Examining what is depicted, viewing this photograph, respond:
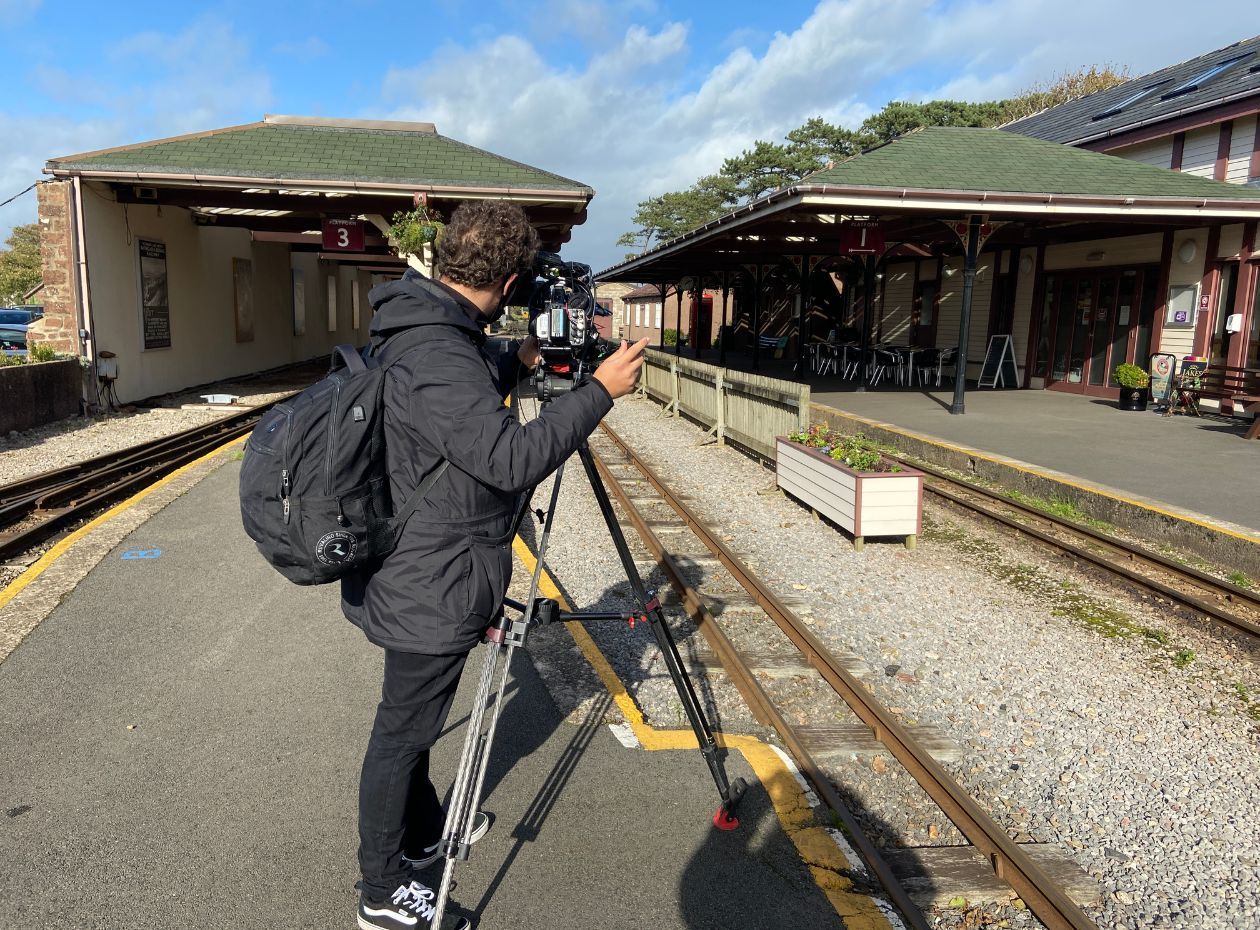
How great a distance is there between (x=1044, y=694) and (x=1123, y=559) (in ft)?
10.0

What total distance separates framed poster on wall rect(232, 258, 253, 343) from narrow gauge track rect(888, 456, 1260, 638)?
17.2 metres

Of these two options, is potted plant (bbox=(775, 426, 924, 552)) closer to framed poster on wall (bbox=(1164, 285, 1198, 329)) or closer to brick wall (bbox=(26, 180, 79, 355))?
framed poster on wall (bbox=(1164, 285, 1198, 329))

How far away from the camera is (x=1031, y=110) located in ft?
154

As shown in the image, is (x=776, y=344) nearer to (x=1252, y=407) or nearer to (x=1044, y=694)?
(x=1252, y=407)

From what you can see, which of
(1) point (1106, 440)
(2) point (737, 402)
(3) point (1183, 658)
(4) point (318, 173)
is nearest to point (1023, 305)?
(1) point (1106, 440)

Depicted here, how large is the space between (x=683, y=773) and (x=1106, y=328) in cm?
1610

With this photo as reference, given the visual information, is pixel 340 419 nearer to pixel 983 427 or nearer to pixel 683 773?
pixel 683 773

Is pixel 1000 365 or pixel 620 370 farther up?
pixel 620 370

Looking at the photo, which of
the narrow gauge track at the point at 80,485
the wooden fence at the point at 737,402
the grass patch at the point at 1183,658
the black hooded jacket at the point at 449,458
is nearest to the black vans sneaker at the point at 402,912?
the black hooded jacket at the point at 449,458

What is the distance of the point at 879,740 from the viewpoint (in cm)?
391

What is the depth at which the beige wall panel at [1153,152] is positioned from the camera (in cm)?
1752

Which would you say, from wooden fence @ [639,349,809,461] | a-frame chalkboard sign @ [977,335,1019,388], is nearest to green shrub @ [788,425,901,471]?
wooden fence @ [639,349,809,461]

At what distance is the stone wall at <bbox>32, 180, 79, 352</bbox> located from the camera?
13.7m

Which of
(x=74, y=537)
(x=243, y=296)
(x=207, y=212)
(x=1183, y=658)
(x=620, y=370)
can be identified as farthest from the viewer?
(x=243, y=296)
